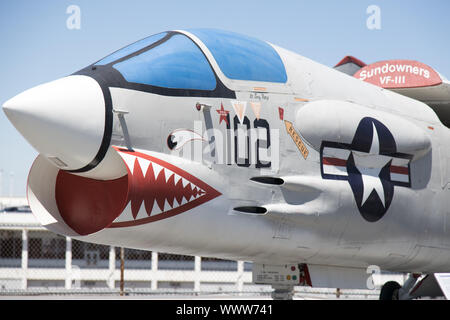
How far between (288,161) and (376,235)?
1577 millimetres

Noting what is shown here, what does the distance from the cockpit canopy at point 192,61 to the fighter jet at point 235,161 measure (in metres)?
0.02

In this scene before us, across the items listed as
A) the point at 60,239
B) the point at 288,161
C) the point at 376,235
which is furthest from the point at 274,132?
the point at 60,239

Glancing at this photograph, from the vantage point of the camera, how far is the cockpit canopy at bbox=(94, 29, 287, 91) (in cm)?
573

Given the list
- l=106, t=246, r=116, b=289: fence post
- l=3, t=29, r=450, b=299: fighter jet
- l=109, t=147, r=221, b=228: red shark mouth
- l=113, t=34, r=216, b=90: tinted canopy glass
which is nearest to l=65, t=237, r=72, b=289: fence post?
l=106, t=246, r=116, b=289: fence post

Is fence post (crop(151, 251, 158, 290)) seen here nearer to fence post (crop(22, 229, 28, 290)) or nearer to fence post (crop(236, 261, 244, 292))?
fence post (crop(236, 261, 244, 292))

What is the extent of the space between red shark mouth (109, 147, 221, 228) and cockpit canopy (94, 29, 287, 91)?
2.68 feet

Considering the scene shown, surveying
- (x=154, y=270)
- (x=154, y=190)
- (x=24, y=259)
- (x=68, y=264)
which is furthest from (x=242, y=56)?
(x=24, y=259)

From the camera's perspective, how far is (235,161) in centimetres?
600

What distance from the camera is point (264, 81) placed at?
6461 millimetres

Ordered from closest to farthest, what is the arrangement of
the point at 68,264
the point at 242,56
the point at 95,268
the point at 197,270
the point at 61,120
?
the point at 61,120, the point at 242,56, the point at 68,264, the point at 197,270, the point at 95,268

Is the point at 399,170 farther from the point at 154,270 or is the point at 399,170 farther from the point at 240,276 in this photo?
the point at 154,270

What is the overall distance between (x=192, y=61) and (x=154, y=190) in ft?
4.77

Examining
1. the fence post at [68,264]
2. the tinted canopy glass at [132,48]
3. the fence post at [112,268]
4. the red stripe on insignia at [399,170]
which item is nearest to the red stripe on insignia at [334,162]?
the red stripe on insignia at [399,170]
